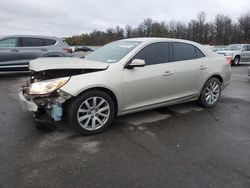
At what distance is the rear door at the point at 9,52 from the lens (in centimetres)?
1005

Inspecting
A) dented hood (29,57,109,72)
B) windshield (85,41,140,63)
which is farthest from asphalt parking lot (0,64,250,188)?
windshield (85,41,140,63)

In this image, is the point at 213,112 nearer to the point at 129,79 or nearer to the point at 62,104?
the point at 129,79

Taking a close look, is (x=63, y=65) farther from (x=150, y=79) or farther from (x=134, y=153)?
(x=134, y=153)

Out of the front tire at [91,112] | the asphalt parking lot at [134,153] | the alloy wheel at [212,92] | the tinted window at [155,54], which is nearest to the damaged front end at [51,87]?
the front tire at [91,112]

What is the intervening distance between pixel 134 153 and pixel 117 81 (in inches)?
50.5

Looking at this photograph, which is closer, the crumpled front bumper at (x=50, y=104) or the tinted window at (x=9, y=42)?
the crumpled front bumper at (x=50, y=104)

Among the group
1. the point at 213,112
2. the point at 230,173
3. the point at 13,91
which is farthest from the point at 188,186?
the point at 13,91

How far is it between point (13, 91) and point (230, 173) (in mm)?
6408

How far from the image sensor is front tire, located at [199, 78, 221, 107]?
594 cm

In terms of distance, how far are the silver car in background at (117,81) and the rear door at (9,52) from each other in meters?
5.88

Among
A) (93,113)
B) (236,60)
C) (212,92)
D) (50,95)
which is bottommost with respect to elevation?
(93,113)

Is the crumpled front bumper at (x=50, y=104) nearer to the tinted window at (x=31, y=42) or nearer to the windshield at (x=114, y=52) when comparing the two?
the windshield at (x=114, y=52)

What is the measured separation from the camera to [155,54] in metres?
5.11

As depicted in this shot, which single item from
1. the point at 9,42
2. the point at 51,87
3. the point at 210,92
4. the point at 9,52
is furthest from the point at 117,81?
the point at 9,42
